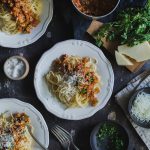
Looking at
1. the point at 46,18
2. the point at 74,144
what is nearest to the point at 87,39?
the point at 46,18

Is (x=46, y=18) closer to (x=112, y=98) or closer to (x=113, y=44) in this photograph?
(x=113, y=44)

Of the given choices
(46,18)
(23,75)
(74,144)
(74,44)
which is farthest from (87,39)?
(74,144)

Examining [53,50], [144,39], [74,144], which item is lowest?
[74,144]

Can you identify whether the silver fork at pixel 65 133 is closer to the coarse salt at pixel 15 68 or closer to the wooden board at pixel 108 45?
the coarse salt at pixel 15 68

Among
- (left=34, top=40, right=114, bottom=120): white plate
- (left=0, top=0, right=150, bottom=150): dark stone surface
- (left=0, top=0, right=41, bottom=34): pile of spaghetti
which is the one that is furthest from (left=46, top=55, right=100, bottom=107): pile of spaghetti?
(left=0, top=0, right=41, bottom=34): pile of spaghetti

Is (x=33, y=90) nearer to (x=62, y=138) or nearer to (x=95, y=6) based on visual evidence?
(x=62, y=138)

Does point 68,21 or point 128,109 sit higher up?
point 68,21

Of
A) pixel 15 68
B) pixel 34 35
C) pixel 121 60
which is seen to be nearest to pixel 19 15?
pixel 34 35
